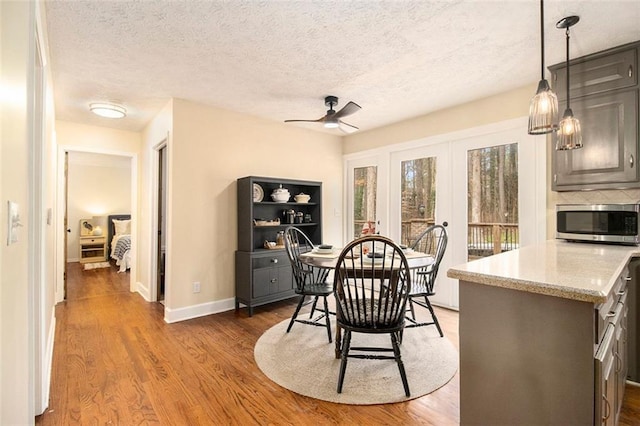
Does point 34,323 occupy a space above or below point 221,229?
below

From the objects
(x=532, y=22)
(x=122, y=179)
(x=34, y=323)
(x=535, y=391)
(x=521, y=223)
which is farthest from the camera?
(x=122, y=179)

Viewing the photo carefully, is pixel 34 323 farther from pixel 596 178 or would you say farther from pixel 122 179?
pixel 122 179

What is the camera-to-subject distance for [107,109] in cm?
365

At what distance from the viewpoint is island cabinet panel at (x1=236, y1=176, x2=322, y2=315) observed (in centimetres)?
373

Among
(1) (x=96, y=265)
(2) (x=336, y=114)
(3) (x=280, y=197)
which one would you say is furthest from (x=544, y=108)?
(1) (x=96, y=265)

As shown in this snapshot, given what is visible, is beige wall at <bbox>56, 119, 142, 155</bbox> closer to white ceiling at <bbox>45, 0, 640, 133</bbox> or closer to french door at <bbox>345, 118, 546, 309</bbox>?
white ceiling at <bbox>45, 0, 640, 133</bbox>

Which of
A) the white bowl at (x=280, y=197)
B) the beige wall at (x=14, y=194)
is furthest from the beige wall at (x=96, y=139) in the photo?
the beige wall at (x=14, y=194)

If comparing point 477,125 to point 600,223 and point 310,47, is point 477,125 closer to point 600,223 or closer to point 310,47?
point 600,223

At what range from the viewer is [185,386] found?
2.18m

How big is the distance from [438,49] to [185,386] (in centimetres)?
311

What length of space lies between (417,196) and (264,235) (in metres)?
2.14

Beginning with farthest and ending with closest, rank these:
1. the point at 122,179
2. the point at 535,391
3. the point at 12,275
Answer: the point at 122,179 → the point at 535,391 → the point at 12,275

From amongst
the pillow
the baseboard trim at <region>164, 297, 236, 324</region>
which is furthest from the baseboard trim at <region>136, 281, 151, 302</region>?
the pillow

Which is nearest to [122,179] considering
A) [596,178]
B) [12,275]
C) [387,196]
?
[387,196]
